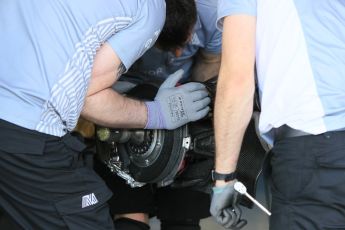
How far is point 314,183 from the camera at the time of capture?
102cm

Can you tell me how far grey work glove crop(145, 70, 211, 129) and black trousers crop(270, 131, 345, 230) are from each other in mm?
432

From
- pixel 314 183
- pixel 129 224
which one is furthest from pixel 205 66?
pixel 314 183

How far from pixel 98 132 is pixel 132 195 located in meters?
0.27

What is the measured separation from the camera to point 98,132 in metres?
1.45

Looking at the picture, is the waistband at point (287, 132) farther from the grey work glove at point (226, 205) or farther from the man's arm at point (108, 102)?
the man's arm at point (108, 102)

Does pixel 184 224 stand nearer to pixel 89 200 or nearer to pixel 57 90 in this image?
pixel 89 200

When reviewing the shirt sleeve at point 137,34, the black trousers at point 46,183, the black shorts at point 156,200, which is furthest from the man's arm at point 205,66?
the black trousers at point 46,183

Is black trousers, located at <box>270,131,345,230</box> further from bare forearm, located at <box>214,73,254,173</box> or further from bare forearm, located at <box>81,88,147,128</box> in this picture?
bare forearm, located at <box>81,88,147,128</box>

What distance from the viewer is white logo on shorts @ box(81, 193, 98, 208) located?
1.24m

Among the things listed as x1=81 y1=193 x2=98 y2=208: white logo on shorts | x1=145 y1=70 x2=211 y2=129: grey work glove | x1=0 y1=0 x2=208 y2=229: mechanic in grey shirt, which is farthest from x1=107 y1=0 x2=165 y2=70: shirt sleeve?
x1=81 y1=193 x2=98 y2=208: white logo on shorts

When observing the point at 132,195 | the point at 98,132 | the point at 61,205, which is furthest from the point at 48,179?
the point at 132,195

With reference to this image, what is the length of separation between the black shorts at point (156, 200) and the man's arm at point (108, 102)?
0.31m

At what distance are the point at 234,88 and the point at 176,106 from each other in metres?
0.35

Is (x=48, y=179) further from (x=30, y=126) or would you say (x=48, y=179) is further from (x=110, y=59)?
(x=110, y=59)
